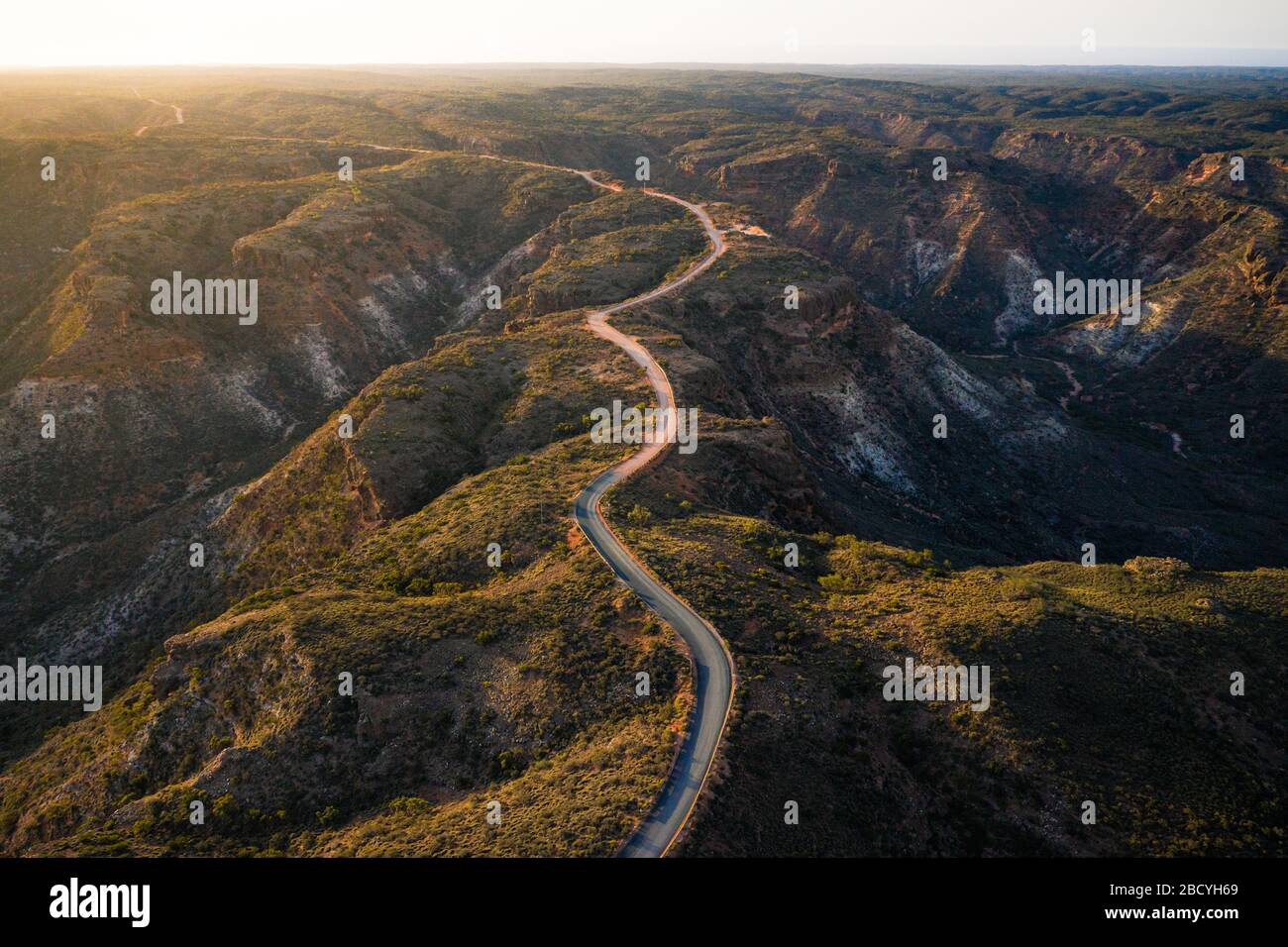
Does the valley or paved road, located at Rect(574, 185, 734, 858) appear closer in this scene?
paved road, located at Rect(574, 185, 734, 858)

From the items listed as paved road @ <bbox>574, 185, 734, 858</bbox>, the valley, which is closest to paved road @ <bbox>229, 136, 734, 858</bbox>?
paved road @ <bbox>574, 185, 734, 858</bbox>

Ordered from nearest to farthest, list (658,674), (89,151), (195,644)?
(658,674)
(195,644)
(89,151)

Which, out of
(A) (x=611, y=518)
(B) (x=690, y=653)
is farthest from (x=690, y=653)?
(A) (x=611, y=518)

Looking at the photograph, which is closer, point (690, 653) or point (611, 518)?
point (690, 653)

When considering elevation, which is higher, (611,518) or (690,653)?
(611,518)

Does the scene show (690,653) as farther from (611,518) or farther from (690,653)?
(611,518)

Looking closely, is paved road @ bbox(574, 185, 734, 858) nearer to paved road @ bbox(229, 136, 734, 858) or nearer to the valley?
paved road @ bbox(229, 136, 734, 858)

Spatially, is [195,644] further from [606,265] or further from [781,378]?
[606,265]

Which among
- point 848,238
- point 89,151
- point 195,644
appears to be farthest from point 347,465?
point 848,238

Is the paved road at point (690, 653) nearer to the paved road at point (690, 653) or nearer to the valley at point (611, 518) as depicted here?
the paved road at point (690, 653)

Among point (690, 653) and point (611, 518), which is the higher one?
point (611, 518)

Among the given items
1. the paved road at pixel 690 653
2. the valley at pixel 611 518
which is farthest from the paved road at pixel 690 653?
the valley at pixel 611 518
